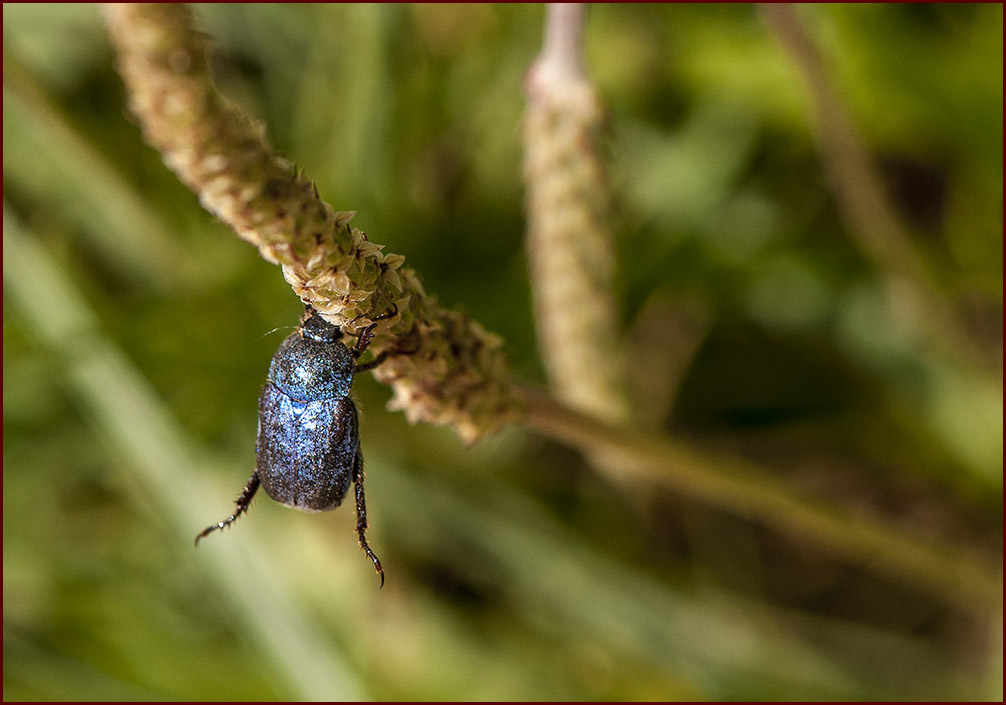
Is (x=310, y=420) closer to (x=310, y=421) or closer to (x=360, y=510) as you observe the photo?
(x=310, y=421)

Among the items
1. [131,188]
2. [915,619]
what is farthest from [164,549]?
[915,619]

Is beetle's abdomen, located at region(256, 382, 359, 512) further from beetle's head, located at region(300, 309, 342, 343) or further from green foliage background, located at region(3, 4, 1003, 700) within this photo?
green foliage background, located at region(3, 4, 1003, 700)

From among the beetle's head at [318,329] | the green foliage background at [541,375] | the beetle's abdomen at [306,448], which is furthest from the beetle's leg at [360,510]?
the green foliage background at [541,375]

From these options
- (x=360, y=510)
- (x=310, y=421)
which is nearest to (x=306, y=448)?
(x=310, y=421)

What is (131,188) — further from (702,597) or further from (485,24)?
(702,597)

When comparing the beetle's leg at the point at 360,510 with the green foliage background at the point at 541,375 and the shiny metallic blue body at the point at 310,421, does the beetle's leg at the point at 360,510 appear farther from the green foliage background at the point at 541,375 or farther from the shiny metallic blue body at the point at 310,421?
the green foliage background at the point at 541,375

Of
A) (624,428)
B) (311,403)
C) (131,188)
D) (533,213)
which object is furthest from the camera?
(131,188)
